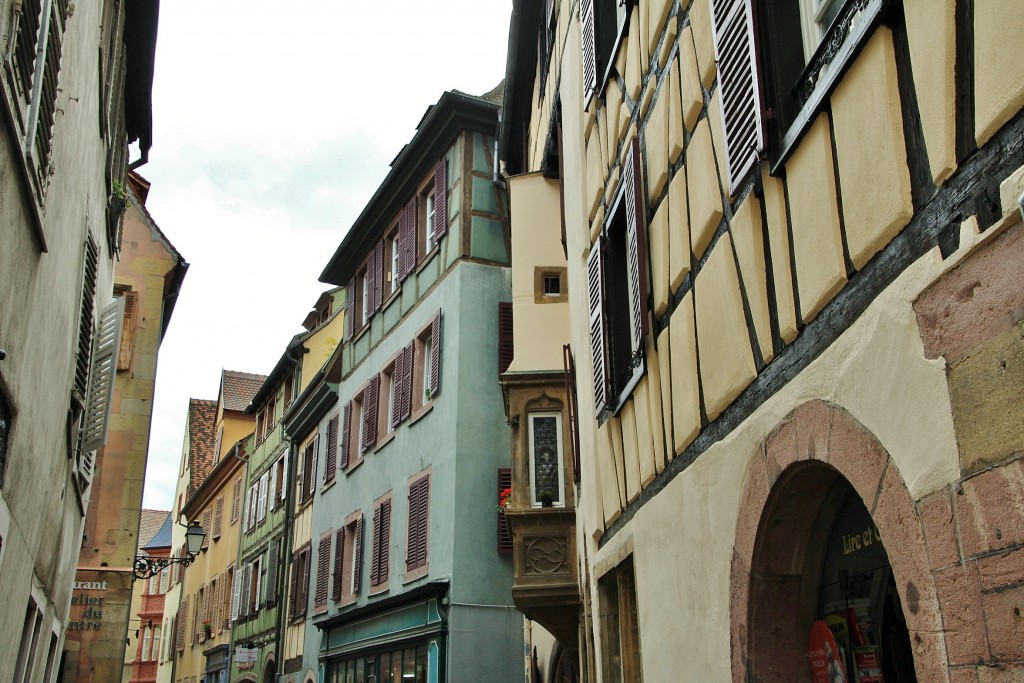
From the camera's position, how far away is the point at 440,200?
18750 millimetres

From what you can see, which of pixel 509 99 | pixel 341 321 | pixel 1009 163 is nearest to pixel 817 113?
pixel 1009 163

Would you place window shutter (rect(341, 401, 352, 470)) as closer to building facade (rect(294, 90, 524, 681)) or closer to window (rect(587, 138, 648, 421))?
building facade (rect(294, 90, 524, 681))

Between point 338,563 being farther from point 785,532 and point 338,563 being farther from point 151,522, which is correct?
point 151,522

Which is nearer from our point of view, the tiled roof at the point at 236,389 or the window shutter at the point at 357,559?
the window shutter at the point at 357,559

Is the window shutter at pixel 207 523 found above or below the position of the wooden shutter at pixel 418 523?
above

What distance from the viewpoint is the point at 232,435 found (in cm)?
4072

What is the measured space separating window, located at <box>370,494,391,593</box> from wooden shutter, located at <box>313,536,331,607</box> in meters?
3.07

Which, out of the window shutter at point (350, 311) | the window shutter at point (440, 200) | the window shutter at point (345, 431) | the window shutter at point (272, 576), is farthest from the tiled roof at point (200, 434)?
the window shutter at point (440, 200)

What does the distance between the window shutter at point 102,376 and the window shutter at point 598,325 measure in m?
5.41

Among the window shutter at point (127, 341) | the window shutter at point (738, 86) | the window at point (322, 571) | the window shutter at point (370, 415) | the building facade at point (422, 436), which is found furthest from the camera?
the window at point (322, 571)

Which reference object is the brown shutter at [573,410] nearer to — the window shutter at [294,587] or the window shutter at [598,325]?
the window shutter at [598,325]

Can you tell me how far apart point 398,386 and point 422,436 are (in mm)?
1755

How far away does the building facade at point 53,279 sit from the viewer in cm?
532

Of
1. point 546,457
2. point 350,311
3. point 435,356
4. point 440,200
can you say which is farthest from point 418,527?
point 350,311
